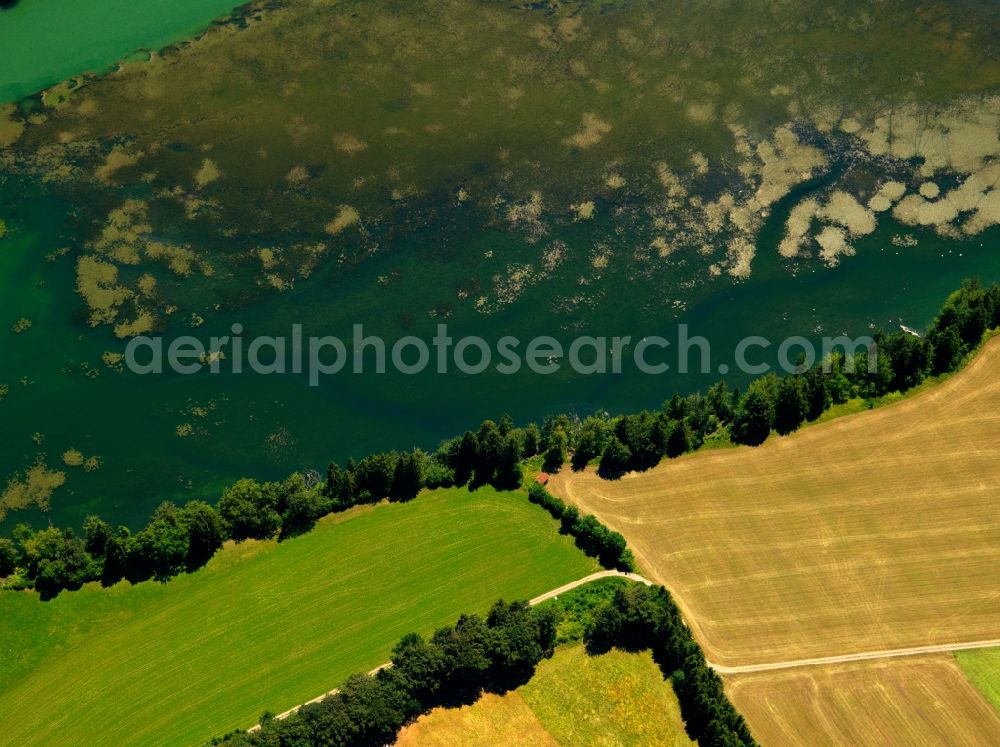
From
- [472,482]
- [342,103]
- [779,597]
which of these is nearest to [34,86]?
[342,103]

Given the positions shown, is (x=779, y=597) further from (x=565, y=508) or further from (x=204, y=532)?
(x=204, y=532)

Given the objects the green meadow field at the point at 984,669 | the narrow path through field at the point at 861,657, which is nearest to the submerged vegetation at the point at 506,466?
the narrow path through field at the point at 861,657

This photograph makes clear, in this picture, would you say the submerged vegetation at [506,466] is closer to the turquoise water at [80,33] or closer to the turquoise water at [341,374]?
the turquoise water at [341,374]

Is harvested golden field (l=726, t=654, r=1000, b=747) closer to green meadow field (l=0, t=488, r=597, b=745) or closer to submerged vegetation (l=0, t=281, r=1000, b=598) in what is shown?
submerged vegetation (l=0, t=281, r=1000, b=598)

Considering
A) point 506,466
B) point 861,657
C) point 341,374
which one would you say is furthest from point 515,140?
point 861,657

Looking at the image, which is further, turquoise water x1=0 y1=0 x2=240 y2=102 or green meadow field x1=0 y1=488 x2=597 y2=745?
turquoise water x1=0 y1=0 x2=240 y2=102

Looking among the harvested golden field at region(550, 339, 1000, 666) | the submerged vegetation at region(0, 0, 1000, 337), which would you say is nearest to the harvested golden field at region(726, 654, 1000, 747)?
the harvested golden field at region(550, 339, 1000, 666)
